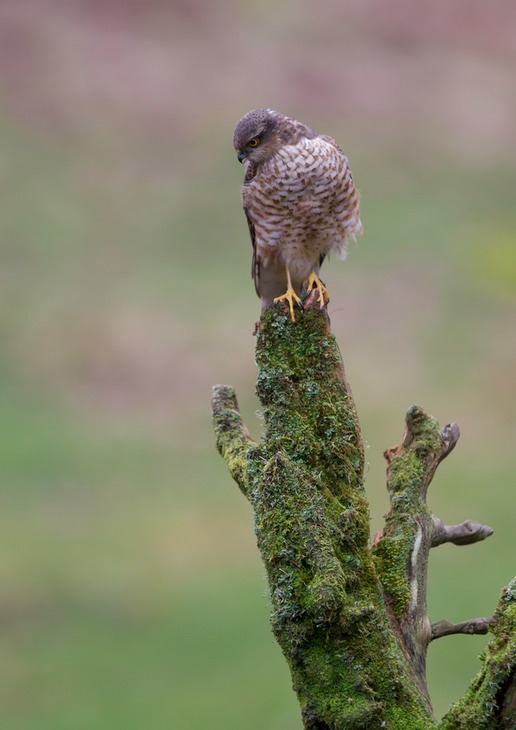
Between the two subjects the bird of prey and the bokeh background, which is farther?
the bokeh background

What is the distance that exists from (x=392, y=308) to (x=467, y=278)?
123 centimetres

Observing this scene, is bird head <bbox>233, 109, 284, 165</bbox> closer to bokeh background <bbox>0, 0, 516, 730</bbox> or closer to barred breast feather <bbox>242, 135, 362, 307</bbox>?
barred breast feather <bbox>242, 135, 362, 307</bbox>

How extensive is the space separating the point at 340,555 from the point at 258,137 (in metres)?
1.98

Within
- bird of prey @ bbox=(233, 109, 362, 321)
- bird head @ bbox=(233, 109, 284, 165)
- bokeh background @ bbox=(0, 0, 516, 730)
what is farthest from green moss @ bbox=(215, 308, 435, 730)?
bokeh background @ bbox=(0, 0, 516, 730)

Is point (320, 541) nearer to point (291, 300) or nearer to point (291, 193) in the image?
point (291, 300)

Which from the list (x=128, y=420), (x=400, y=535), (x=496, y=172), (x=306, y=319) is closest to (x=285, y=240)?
(x=306, y=319)

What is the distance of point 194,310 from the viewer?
492 inches

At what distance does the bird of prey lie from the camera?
14.2ft

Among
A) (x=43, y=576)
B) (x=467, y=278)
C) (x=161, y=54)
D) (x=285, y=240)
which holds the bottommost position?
(x=285, y=240)

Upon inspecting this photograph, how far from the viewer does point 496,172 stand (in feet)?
49.3

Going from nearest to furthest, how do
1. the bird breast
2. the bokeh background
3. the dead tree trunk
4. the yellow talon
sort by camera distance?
1. the dead tree trunk
2. the yellow talon
3. the bird breast
4. the bokeh background

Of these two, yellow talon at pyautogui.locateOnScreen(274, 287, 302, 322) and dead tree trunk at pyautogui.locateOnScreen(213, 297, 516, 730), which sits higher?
yellow talon at pyautogui.locateOnScreen(274, 287, 302, 322)

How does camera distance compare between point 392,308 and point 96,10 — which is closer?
point 392,308

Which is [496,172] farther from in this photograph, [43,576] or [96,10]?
[43,576]
